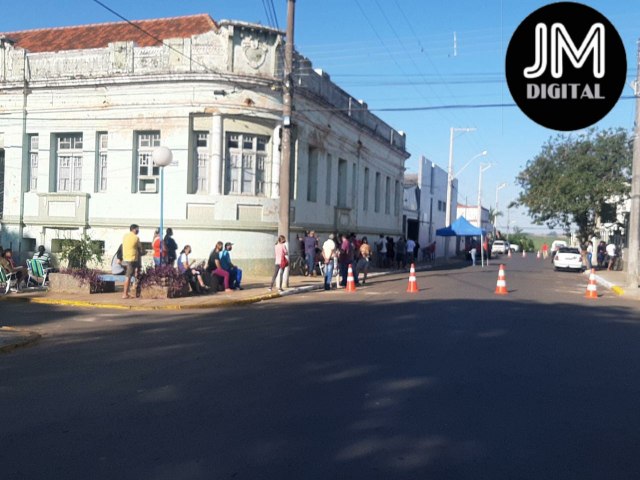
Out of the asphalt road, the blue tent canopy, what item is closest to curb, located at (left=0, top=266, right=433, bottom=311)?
the asphalt road

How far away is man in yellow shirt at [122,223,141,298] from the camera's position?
52.3ft

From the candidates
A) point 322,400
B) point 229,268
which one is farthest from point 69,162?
point 322,400

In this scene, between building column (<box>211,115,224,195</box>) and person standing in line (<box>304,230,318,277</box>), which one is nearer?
building column (<box>211,115,224,195</box>)

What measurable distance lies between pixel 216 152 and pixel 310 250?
498 centimetres

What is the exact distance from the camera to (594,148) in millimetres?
43062

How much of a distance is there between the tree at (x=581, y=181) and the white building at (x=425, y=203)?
7211 millimetres

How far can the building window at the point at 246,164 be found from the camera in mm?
23734

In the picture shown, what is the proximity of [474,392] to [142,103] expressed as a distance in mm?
19197

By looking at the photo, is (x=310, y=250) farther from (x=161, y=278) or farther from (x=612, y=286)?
(x=612, y=286)

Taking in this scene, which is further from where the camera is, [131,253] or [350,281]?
[350,281]

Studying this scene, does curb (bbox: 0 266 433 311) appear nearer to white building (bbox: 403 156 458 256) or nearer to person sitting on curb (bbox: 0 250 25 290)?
person sitting on curb (bbox: 0 250 25 290)

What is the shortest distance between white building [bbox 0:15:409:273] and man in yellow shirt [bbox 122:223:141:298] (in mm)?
6925

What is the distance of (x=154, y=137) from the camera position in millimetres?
23953

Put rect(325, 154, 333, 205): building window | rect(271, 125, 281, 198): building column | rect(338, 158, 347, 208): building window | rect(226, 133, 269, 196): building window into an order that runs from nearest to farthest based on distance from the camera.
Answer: rect(226, 133, 269, 196): building window
rect(271, 125, 281, 198): building column
rect(325, 154, 333, 205): building window
rect(338, 158, 347, 208): building window
